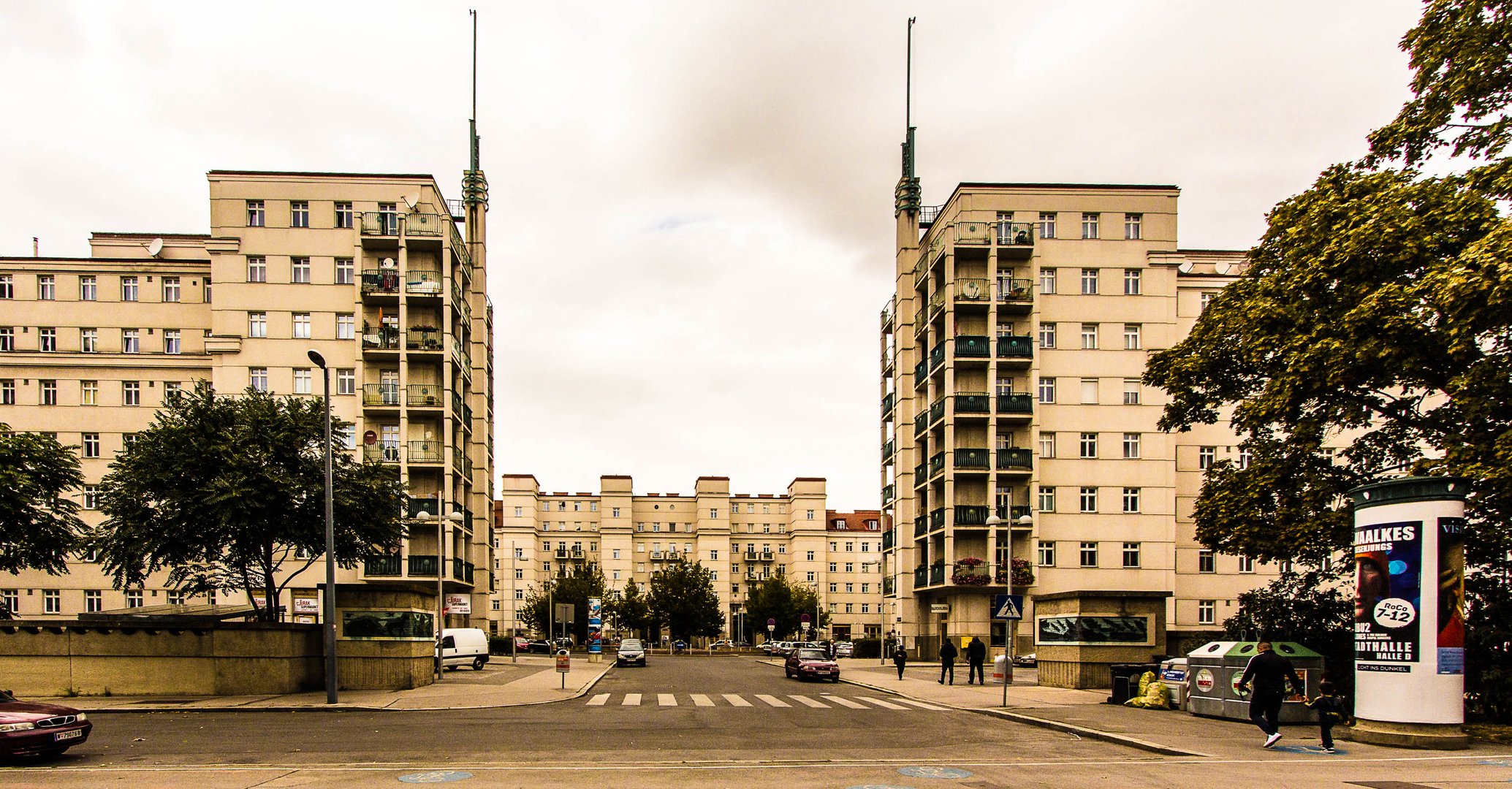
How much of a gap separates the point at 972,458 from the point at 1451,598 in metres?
36.8

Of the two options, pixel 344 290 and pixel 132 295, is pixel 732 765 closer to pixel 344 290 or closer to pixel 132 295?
pixel 344 290

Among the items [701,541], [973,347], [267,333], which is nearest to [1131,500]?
[973,347]

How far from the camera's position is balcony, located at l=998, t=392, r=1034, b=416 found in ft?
170

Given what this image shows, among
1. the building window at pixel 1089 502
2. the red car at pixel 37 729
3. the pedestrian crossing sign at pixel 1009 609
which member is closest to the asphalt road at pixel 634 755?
the red car at pixel 37 729

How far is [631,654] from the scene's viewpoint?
175ft

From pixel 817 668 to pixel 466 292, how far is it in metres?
30.9

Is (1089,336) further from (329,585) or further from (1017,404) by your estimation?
(329,585)

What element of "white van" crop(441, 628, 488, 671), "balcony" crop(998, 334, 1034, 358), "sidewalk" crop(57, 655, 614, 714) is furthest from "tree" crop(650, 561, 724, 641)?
"sidewalk" crop(57, 655, 614, 714)

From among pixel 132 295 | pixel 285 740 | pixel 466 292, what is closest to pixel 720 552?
pixel 466 292

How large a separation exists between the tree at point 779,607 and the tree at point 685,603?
9.29 m

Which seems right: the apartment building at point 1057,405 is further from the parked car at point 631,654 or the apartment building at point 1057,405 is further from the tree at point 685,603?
the tree at point 685,603

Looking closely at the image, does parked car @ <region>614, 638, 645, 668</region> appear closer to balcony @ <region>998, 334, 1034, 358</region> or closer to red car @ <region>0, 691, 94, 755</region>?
balcony @ <region>998, 334, 1034, 358</region>

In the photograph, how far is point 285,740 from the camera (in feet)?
54.5

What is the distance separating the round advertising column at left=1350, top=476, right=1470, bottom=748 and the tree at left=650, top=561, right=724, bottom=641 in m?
84.8
